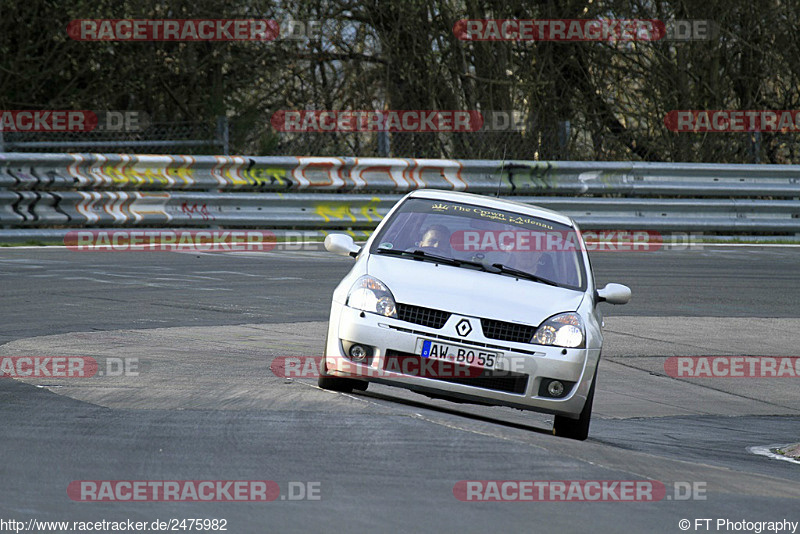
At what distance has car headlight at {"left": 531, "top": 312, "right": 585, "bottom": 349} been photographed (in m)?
7.60

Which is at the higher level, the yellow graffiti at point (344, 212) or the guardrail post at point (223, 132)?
the guardrail post at point (223, 132)

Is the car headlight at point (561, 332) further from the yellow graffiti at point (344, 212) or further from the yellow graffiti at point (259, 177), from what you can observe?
the yellow graffiti at point (259, 177)

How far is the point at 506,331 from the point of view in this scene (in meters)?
7.56

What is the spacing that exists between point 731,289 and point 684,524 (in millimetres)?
11077

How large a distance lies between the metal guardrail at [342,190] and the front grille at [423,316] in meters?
9.08

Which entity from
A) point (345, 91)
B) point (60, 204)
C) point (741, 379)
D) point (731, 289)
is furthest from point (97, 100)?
point (741, 379)

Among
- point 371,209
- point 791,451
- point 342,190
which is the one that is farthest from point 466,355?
point 342,190

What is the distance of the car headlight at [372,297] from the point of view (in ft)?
25.1

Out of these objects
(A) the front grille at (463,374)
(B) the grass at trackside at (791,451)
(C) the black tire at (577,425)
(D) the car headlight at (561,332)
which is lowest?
(B) the grass at trackside at (791,451)

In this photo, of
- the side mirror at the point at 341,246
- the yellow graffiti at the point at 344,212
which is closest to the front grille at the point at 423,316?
the side mirror at the point at 341,246

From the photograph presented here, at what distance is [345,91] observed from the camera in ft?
77.3

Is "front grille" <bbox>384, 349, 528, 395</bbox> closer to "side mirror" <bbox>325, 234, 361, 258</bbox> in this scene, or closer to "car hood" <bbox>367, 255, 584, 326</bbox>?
"car hood" <bbox>367, 255, 584, 326</bbox>

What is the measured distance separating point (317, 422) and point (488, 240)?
7.30ft

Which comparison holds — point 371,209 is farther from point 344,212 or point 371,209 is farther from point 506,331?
point 506,331
